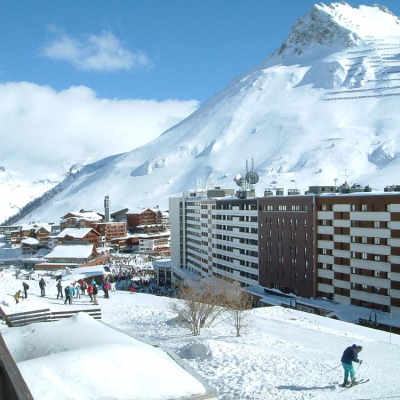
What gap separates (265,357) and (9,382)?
14.3 m

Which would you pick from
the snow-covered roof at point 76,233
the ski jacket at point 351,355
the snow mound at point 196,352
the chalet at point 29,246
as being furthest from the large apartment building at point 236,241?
the chalet at point 29,246

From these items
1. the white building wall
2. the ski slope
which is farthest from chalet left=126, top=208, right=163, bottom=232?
the ski slope

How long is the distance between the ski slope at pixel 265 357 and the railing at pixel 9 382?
4.29 metres

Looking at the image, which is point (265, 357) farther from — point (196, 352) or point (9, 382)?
point (9, 382)

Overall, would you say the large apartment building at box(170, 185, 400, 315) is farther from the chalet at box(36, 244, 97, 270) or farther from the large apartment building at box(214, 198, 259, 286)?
the chalet at box(36, 244, 97, 270)

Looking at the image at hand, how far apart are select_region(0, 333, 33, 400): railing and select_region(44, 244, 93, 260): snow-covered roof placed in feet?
242

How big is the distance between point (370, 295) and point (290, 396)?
31235mm

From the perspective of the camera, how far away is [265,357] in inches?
659

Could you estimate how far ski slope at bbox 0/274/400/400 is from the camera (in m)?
13.2

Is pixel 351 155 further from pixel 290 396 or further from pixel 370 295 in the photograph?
pixel 290 396

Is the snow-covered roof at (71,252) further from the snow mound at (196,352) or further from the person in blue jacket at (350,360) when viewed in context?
the person in blue jacket at (350,360)

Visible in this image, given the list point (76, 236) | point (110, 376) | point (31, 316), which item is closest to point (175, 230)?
point (76, 236)

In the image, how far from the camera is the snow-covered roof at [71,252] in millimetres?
76125

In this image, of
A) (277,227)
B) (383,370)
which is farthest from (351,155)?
(383,370)
